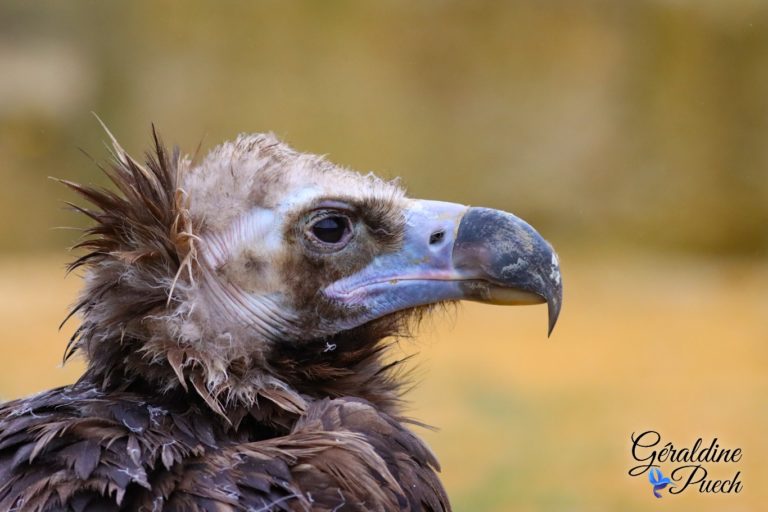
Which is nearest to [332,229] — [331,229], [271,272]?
[331,229]

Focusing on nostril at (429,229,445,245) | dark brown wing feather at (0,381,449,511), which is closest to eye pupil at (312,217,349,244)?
nostril at (429,229,445,245)

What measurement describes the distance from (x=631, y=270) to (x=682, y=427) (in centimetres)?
562

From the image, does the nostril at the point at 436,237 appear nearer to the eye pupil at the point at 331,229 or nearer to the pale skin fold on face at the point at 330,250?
the pale skin fold on face at the point at 330,250

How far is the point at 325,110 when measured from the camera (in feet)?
48.8

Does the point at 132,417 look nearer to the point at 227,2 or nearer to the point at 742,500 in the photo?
the point at 742,500

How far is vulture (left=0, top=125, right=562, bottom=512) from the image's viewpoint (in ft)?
8.46

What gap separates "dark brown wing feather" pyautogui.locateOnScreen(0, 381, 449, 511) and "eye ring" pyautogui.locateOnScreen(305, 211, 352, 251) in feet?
1.75

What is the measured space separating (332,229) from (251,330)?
0.39m

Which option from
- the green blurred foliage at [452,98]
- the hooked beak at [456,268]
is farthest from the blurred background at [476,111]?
the hooked beak at [456,268]

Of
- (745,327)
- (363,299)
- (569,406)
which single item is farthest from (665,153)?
(363,299)

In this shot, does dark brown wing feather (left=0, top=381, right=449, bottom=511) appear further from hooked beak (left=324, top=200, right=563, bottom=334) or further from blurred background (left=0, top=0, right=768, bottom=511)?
blurred background (left=0, top=0, right=768, bottom=511)

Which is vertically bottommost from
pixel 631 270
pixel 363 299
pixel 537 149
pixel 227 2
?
pixel 363 299

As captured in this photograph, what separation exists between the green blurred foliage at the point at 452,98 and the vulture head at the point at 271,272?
443 inches

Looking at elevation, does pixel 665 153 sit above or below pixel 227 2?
below
